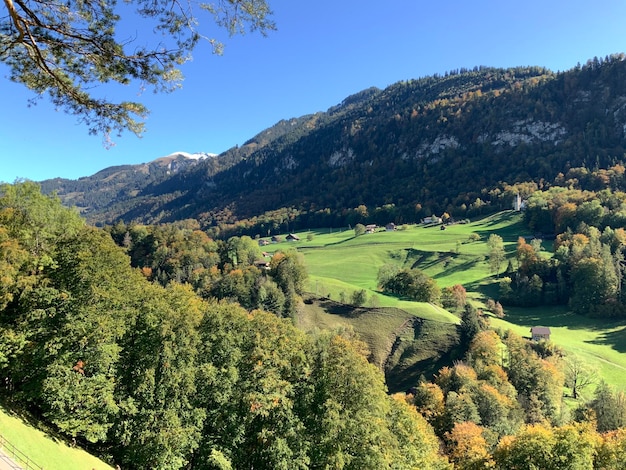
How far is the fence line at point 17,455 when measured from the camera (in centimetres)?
1764

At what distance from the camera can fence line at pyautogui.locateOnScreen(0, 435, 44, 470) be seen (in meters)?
17.6

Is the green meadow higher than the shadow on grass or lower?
higher

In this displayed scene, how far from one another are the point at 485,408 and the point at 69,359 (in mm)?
49017

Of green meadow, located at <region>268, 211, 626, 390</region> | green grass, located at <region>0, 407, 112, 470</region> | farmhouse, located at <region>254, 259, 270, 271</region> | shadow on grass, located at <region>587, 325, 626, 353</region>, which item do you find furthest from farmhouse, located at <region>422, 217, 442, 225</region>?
green grass, located at <region>0, 407, 112, 470</region>

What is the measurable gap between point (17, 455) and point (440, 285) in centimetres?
10251

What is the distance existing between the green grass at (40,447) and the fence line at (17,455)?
140 mm

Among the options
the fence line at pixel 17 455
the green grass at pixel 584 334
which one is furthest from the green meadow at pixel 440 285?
the fence line at pixel 17 455

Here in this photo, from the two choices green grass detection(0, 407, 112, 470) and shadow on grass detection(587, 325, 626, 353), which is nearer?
green grass detection(0, 407, 112, 470)

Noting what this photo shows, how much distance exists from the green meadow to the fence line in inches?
2259

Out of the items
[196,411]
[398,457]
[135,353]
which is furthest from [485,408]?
[135,353]

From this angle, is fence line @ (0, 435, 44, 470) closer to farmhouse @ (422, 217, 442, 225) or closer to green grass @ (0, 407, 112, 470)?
green grass @ (0, 407, 112, 470)

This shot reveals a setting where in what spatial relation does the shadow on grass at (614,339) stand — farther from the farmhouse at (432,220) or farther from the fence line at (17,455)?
the farmhouse at (432,220)

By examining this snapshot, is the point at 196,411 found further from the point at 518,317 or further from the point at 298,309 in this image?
the point at 518,317

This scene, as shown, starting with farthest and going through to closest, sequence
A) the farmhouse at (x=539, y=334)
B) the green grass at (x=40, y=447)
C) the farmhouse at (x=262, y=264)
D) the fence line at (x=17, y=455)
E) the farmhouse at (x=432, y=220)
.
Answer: the farmhouse at (x=432, y=220), the farmhouse at (x=262, y=264), the farmhouse at (x=539, y=334), the green grass at (x=40, y=447), the fence line at (x=17, y=455)
